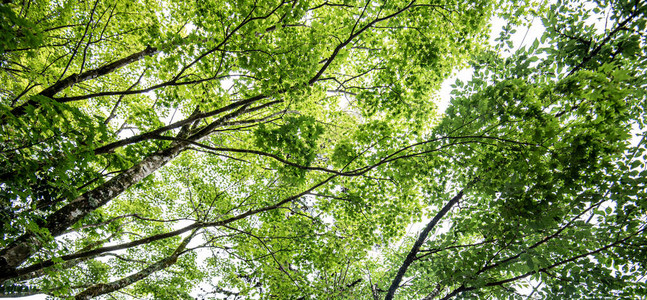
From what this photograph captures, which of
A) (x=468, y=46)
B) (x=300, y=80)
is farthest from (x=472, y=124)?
(x=300, y=80)

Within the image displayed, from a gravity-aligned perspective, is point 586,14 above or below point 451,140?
above

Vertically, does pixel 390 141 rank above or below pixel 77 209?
above

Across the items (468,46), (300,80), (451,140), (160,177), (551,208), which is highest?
(160,177)

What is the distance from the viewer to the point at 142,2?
5828 mm

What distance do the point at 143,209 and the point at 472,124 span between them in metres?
11.1

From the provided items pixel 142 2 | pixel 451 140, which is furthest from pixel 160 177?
pixel 451 140

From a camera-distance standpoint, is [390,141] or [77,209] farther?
[390,141]

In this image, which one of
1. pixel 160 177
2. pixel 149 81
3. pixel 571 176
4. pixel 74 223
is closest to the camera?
pixel 571 176

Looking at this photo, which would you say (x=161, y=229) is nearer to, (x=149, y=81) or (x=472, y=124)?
(x=149, y=81)

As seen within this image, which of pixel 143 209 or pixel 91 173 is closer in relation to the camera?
pixel 91 173

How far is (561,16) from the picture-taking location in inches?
136

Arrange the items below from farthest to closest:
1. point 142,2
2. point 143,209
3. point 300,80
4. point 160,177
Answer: point 160,177 → point 143,209 → point 142,2 → point 300,80

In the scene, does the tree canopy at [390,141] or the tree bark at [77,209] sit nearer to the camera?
the tree canopy at [390,141]

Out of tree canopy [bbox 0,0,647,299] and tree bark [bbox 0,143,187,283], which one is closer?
tree canopy [bbox 0,0,647,299]
